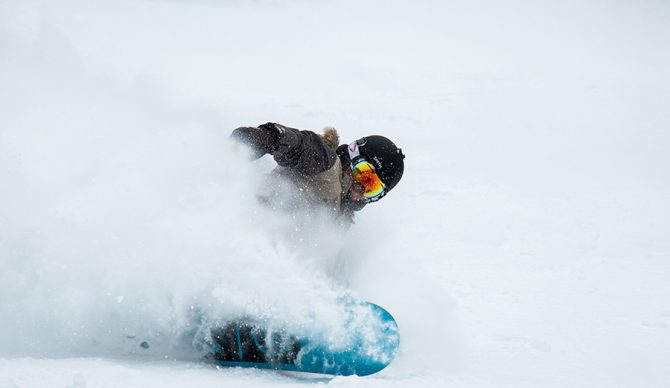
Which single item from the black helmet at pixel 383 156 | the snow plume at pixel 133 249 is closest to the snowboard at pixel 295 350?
the snow plume at pixel 133 249

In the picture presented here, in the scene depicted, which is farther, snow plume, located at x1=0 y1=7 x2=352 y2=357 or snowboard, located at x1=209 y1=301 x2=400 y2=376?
snowboard, located at x1=209 y1=301 x2=400 y2=376

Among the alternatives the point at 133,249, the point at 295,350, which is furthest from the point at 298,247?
the point at 133,249

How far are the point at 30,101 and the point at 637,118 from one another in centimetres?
1152

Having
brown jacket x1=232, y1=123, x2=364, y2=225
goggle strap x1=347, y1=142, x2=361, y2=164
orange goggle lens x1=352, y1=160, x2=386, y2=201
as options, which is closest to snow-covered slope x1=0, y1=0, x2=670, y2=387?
brown jacket x1=232, y1=123, x2=364, y2=225

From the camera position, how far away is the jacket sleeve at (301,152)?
9.99 ft

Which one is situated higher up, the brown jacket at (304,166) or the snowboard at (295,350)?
the brown jacket at (304,166)

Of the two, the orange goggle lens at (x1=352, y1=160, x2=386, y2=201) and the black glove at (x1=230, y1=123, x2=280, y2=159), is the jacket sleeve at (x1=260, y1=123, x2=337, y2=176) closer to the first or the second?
the black glove at (x1=230, y1=123, x2=280, y2=159)

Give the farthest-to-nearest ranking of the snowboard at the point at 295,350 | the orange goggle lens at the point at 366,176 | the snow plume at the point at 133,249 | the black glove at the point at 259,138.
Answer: the orange goggle lens at the point at 366,176
the black glove at the point at 259,138
the snowboard at the point at 295,350
the snow plume at the point at 133,249

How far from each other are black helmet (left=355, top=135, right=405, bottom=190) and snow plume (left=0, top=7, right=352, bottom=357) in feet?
2.32

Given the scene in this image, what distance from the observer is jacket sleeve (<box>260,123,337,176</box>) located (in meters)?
3.04

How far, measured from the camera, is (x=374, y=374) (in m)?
2.86

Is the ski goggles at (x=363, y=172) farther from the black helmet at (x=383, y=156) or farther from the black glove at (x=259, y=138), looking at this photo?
the black glove at (x=259, y=138)

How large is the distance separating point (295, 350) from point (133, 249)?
100 cm

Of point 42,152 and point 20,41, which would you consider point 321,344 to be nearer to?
point 42,152
